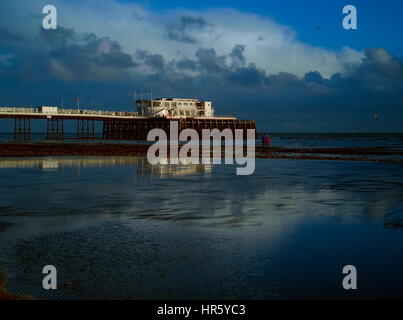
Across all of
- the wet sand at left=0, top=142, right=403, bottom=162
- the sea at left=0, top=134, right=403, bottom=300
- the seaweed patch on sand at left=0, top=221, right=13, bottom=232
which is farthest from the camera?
the wet sand at left=0, top=142, right=403, bottom=162

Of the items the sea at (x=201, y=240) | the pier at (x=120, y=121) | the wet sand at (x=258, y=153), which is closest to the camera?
the sea at (x=201, y=240)

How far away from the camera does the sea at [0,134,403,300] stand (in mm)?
7250

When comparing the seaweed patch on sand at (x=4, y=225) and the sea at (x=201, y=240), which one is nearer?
the sea at (x=201, y=240)

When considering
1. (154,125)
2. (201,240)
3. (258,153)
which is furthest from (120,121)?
(201,240)

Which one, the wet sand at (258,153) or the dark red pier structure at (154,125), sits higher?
the dark red pier structure at (154,125)

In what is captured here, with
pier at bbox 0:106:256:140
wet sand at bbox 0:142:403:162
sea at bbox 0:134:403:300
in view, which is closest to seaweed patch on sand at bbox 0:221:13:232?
sea at bbox 0:134:403:300

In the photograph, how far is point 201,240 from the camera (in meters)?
10.2

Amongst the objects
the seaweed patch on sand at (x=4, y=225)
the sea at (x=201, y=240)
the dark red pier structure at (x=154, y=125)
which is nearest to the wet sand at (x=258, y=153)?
the sea at (x=201, y=240)

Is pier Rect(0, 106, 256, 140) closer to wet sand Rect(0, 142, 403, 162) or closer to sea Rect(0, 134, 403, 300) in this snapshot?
wet sand Rect(0, 142, 403, 162)

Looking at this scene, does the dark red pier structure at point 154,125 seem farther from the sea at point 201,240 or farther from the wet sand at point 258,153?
the sea at point 201,240

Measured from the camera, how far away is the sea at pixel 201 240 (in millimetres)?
7250

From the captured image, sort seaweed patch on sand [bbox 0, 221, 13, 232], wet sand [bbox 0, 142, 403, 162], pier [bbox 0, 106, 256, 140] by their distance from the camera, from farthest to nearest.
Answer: pier [bbox 0, 106, 256, 140]
wet sand [bbox 0, 142, 403, 162]
seaweed patch on sand [bbox 0, 221, 13, 232]

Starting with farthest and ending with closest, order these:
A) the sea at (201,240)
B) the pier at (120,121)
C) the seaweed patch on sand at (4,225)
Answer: the pier at (120,121)
the seaweed patch on sand at (4,225)
the sea at (201,240)

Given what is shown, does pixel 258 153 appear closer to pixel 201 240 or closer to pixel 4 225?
pixel 4 225
